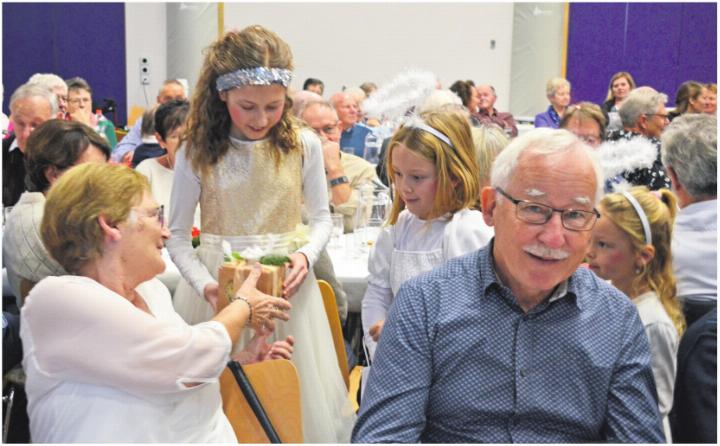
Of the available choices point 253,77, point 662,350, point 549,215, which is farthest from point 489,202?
point 253,77

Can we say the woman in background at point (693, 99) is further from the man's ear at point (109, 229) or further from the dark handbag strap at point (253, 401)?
the man's ear at point (109, 229)

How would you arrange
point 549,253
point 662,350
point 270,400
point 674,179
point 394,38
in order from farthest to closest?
→ point 394,38, point 674,179, point 270,400, point 662,350, point 549,253

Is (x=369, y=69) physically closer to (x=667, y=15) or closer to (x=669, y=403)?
(x=667, y=15)

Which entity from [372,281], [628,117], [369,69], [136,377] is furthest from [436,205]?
[369,69]

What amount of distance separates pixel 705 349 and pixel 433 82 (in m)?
3.32

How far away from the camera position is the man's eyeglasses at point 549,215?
1.72m

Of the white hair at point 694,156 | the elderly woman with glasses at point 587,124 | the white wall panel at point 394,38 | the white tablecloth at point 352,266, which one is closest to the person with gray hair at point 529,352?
the white hair at point 694,156

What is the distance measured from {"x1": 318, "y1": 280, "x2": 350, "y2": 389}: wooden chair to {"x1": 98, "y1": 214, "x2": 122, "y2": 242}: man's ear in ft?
3.46

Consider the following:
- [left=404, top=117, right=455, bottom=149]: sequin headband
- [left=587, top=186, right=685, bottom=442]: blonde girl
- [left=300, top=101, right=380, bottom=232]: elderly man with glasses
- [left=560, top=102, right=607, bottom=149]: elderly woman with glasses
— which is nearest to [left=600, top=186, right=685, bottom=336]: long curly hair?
[left=587, top=186, right=685, bottom=442]: blonde girl

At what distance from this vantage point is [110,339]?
5.81 ft

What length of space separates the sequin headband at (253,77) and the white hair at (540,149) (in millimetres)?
1141

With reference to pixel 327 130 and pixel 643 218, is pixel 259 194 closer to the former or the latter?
pixel 643 218

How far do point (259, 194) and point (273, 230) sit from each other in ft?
0.47

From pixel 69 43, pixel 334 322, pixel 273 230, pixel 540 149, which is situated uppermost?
pixel 69 43
